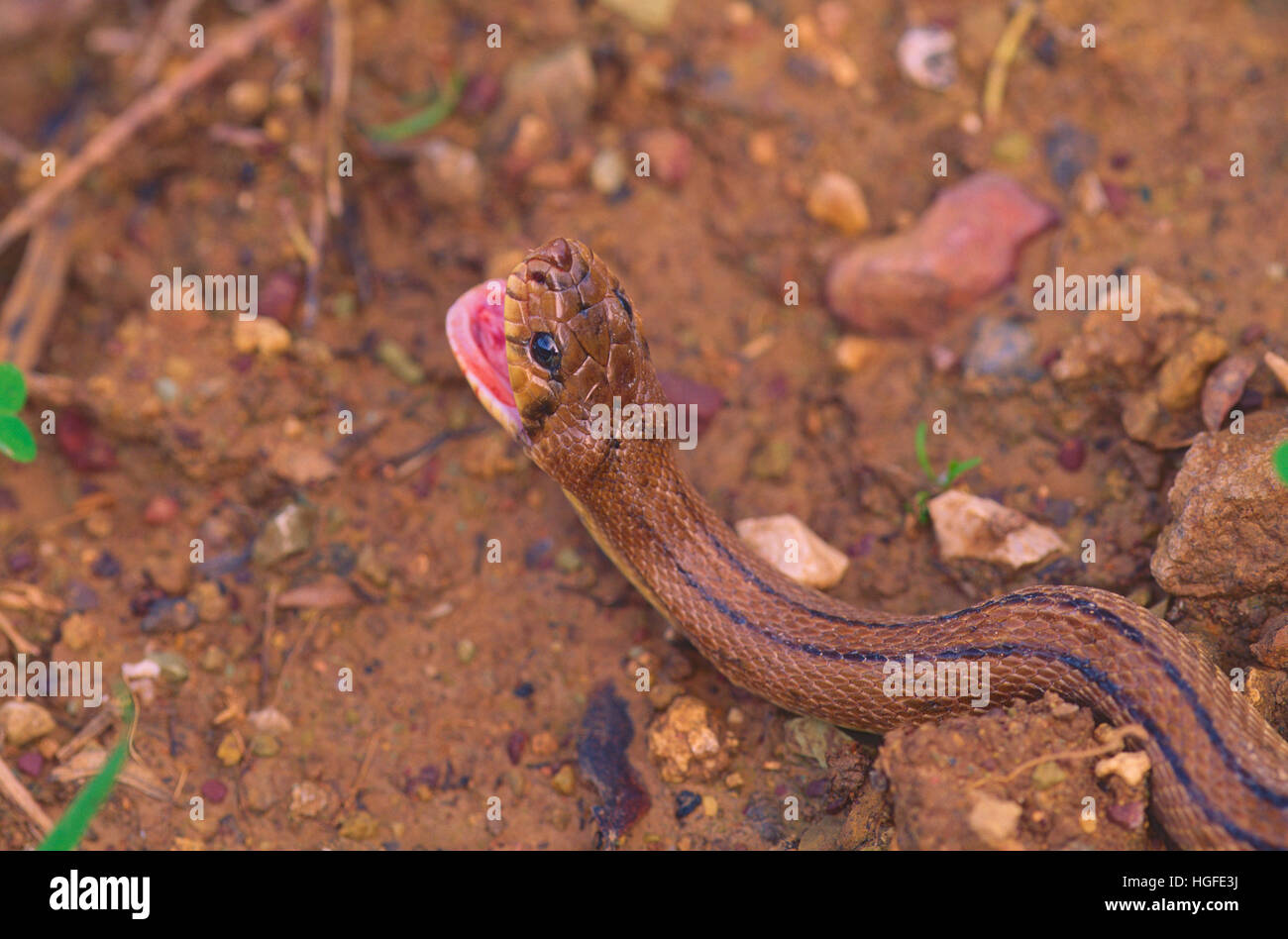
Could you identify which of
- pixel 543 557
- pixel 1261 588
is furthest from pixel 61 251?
pixel 1261 588

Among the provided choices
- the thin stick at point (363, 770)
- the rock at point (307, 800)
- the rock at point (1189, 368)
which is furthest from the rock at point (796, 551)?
the rock at point (307, 800)

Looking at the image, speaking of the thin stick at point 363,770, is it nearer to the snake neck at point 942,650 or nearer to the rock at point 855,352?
the snake neck at point 942,650

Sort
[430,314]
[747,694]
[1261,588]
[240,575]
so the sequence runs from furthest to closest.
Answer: [430,314] < [240,575] < [747,694] < [1261,588]

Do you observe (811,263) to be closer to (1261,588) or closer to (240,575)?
(1261,588)

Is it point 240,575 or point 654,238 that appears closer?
point 240,575

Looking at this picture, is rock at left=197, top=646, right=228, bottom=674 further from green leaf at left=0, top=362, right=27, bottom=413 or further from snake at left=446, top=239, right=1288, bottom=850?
snake at left=446, top=239, right=1288, bottom=850

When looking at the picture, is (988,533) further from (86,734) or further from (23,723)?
(23,723)
